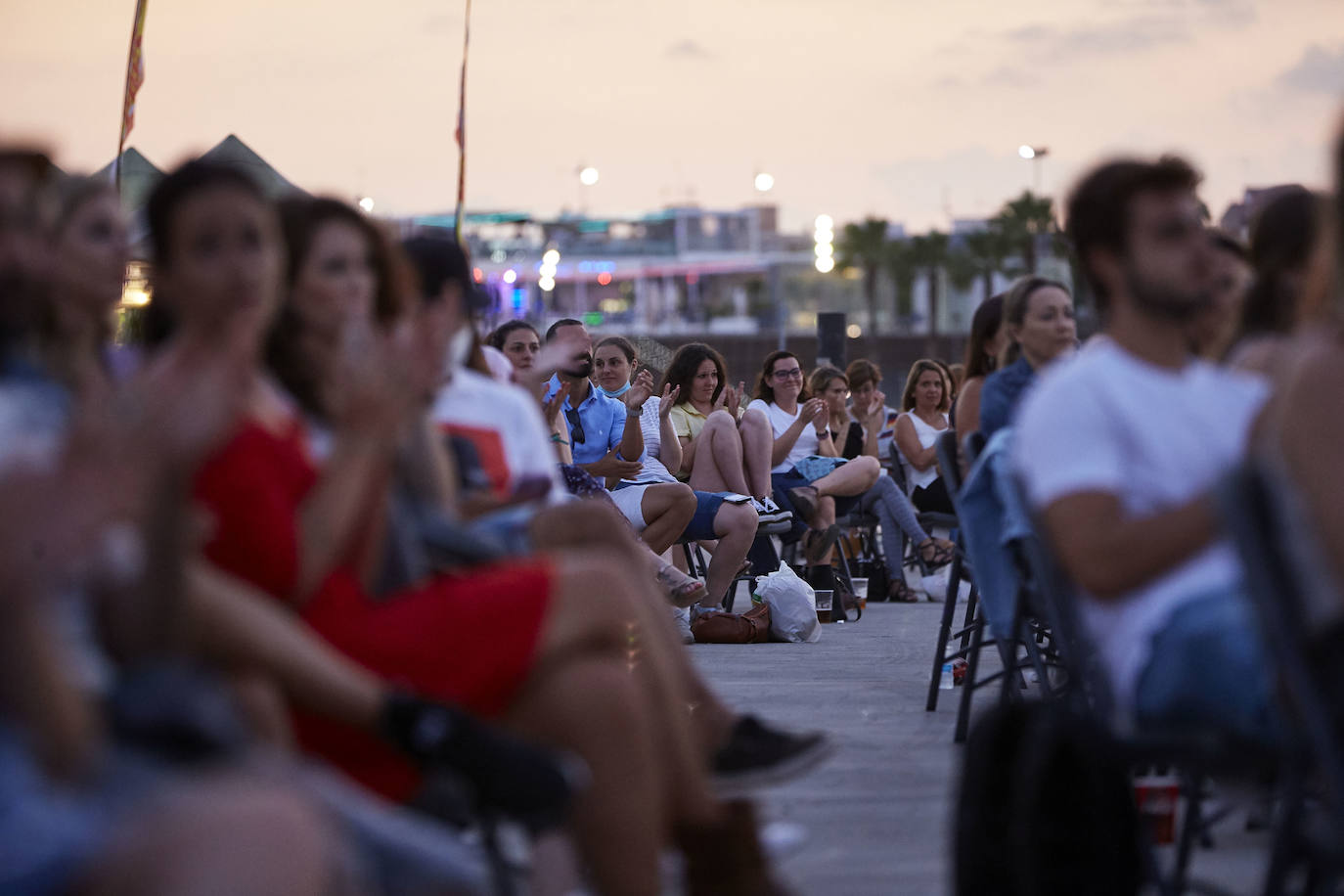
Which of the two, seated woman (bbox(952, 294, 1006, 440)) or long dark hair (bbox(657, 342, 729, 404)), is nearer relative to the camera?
seated woman (bbox(952, 294, 1006, 440))

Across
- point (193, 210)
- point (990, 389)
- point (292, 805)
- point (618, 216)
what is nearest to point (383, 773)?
point (292, 805)

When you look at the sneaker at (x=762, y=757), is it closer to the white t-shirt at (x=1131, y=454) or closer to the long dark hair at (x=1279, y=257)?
the white t-shirt at (x=1131, y=454)

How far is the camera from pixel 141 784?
6.07 feet

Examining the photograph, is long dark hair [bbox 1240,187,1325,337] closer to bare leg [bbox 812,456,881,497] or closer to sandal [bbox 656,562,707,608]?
sandal [bbox 656,562,707,608]

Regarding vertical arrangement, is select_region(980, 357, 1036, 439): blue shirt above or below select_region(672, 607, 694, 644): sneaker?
above

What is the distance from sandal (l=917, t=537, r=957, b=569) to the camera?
1151 cm

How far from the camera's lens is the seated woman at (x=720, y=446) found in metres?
9.63

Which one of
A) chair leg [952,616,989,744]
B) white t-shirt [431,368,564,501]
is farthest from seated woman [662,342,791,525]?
white t-shirt [431,368,564,501]

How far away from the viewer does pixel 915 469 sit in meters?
11.8

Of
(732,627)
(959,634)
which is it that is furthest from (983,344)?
(732,627)

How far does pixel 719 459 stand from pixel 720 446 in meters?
0.09

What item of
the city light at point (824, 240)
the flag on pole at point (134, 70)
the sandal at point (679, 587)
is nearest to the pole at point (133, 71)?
the flag on pole at point (134, 70)

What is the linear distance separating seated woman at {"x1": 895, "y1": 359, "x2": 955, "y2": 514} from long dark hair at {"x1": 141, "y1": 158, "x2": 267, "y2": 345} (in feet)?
29.1

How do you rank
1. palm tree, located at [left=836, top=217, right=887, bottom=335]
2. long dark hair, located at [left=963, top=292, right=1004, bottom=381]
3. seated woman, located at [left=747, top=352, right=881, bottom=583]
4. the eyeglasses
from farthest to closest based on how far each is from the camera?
palm tree, located at [left=836, top=217, right=887, bottom=335]
seated woman, located at [left=747, top=352, right=881, bottom=583]
the eyeglasses
long dark hair, located at [left=963, top=292, right=1004, bottom=381]
